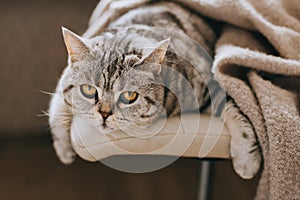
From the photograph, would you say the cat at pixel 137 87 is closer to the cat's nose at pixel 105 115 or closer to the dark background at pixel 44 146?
the cat's nose at pixel 105 115

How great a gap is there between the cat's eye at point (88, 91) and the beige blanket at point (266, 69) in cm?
22

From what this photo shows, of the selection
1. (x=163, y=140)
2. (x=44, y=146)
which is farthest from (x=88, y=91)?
(x=44, y=146)

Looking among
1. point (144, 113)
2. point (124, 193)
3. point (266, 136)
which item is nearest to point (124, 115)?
point (144, 113)

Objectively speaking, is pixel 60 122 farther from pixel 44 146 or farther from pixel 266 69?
pixel 44 146

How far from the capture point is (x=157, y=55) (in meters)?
0.77

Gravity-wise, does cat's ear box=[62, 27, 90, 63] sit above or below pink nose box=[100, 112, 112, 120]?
above

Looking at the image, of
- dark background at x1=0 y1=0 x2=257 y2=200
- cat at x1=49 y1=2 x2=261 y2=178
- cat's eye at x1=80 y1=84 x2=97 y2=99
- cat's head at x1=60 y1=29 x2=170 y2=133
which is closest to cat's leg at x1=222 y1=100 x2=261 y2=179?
cat at x1=49 y1=2 x2=261 y2=178

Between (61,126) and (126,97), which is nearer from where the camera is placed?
(126,97)

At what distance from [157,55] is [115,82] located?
9cm

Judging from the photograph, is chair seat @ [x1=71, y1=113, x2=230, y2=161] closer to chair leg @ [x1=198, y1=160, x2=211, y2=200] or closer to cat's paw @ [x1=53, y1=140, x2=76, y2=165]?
cat's paw @ [x1=53, y1=140, x2=76, y2=165]

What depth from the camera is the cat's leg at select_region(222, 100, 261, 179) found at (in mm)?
780

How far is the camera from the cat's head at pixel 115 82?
0.77m

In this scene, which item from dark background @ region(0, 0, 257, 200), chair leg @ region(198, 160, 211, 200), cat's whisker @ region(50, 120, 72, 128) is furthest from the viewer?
dark background @ region(0, 0, 257, 200)

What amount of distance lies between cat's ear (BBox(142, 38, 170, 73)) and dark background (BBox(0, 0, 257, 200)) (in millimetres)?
776
